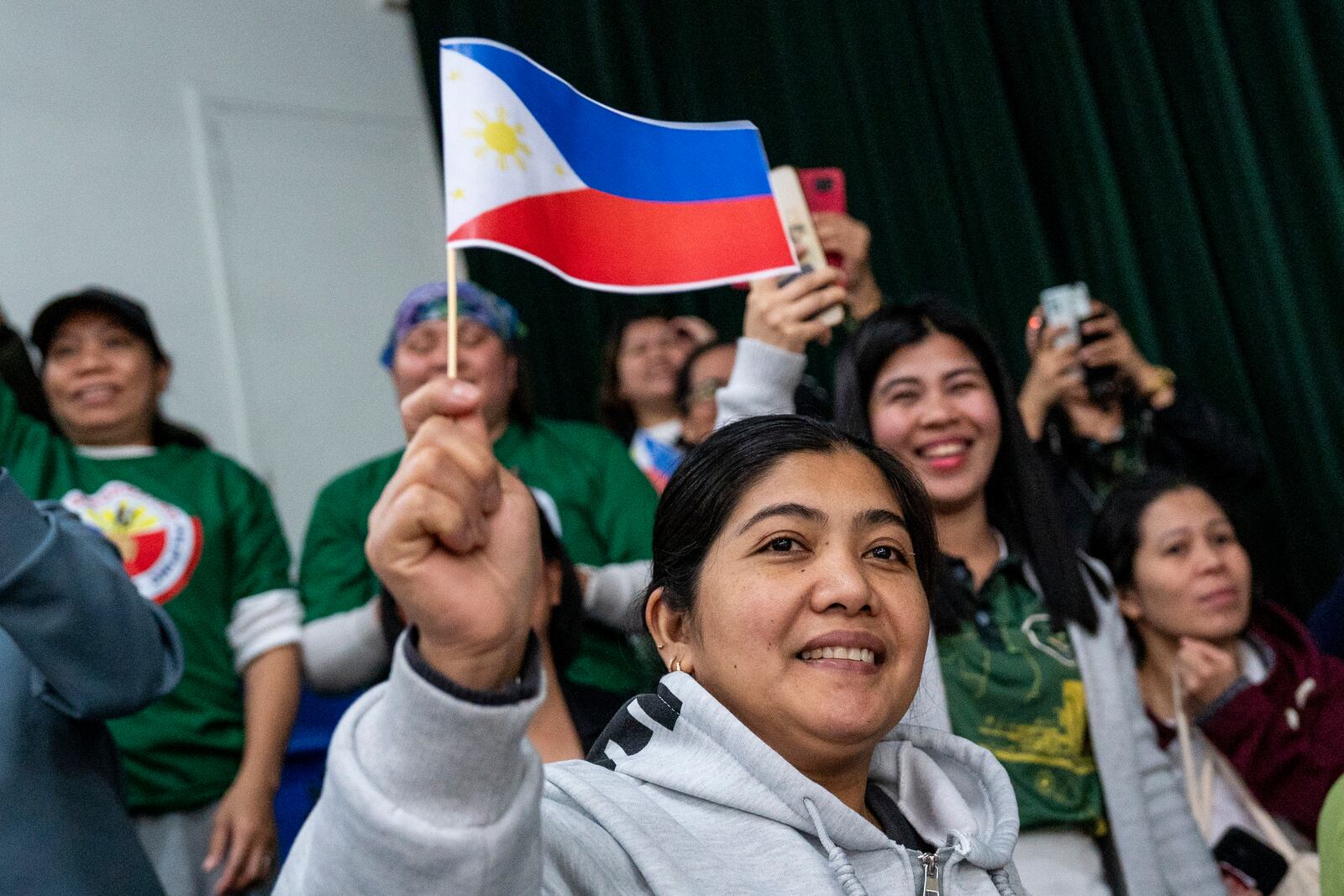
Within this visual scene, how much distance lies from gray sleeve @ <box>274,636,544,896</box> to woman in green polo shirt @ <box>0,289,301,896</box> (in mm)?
1245

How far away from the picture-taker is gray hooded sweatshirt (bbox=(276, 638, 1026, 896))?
0.78 m

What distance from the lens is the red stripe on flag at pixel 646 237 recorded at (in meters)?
1.28

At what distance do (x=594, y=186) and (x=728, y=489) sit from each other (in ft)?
1.16

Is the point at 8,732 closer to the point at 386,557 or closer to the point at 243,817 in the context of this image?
the point at 243,817

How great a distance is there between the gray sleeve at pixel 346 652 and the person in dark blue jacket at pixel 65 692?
23.5 inches

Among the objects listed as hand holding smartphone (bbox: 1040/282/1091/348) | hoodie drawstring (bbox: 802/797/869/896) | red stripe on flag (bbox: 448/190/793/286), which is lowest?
hoodie drawstring (bbox: 802/797/869/896)

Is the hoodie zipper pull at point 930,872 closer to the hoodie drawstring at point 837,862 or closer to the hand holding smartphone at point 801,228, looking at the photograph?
the hoodie drawstring at point 837,862

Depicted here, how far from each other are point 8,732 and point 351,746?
805 millimetres

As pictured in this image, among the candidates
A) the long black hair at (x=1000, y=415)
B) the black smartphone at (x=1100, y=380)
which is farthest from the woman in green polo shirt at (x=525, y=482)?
the black smartphone at (x=1100, y=380)

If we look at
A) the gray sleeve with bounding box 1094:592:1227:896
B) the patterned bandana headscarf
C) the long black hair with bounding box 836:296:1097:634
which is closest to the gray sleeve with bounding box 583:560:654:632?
the long black hair with bounding box 836:296:1097:634

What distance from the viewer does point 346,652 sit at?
2.15 meters

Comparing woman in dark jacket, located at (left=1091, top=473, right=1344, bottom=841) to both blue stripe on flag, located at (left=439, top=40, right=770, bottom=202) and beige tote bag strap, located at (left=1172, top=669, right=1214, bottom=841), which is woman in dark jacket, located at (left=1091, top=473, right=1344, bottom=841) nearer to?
beige tote bag strap, located at (left=1172, top=669, right=1214, bottom=841)

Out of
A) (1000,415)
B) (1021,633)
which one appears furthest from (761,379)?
(1021,633)

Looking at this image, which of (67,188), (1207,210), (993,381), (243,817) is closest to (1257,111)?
(1207,210)
